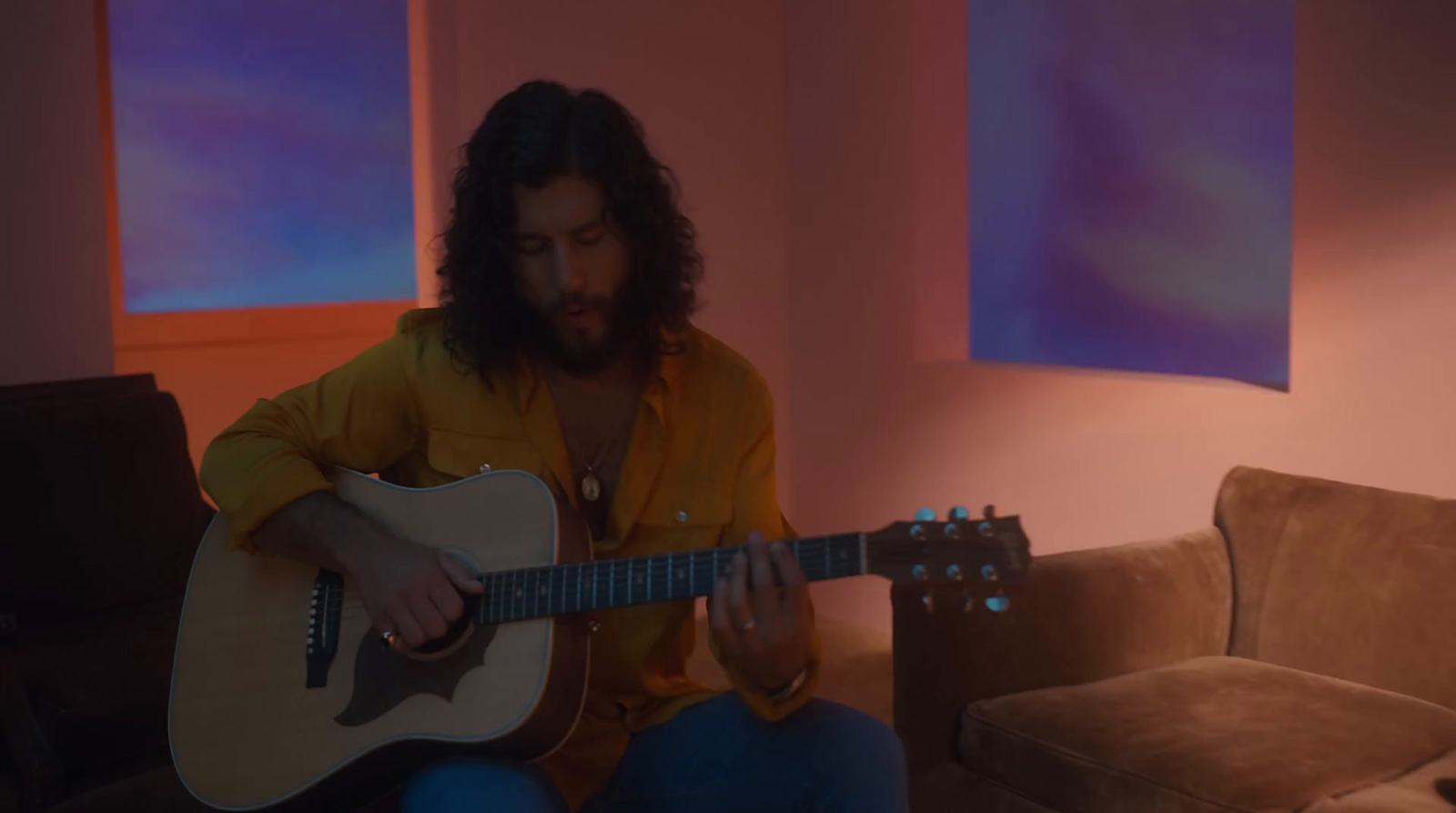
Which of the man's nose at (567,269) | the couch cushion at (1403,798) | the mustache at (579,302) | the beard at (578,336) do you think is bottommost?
the couch cushion at (1403,798)

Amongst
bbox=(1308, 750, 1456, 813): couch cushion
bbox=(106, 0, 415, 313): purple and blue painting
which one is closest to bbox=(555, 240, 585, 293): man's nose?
bbox=(1308, 750, 1456, 813): couch cushion

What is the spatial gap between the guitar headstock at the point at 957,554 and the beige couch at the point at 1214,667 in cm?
89

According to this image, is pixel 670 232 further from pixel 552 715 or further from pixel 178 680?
pixel 178 680

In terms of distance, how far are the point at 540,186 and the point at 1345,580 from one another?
5.62 feet

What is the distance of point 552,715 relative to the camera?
1.59 m

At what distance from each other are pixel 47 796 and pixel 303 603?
77 cm

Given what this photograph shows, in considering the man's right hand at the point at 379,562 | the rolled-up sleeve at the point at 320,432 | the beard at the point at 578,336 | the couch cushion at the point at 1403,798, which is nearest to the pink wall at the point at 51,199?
the rolled-up sleeve at the point at 320,432

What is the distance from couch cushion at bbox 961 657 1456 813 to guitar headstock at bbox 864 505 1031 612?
0.89 meters

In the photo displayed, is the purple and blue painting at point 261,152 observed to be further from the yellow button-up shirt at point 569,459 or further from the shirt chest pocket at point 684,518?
the shirt chest pocket at point 684,518

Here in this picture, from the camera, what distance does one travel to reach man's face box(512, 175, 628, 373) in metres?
1.85

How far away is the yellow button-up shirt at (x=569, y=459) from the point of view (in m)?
1.75

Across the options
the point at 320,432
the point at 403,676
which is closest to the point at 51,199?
the point at 320,432

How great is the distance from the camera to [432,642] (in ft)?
5.48

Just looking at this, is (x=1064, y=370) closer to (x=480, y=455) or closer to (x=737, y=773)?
(x=480, y=455)
